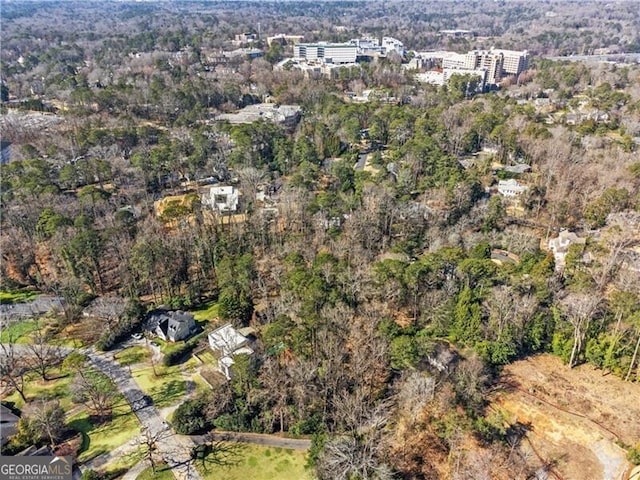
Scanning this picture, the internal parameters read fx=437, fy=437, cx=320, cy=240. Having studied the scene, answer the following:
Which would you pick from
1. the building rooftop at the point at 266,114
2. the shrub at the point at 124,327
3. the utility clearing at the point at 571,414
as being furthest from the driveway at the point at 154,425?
the building rooftop at the point at 266,114

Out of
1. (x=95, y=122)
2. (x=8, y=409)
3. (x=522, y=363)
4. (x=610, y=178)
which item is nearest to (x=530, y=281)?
(x=522, y=363)

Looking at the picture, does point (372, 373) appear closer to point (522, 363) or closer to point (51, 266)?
point (522, 363)

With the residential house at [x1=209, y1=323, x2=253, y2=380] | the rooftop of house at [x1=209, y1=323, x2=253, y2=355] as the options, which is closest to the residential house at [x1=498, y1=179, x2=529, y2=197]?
the residential house at [x1=209, y1=323, x2=253, y2=380]

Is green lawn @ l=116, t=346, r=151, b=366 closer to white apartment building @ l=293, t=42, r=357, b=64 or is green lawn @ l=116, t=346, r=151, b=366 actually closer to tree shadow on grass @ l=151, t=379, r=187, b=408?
tree shadow on grass @ l=151, t=379, r=187, b=408

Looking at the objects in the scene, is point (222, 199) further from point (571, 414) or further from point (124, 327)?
point (571, 414)

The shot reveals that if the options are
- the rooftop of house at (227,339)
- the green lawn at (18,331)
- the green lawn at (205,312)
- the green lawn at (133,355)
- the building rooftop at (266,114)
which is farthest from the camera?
the building rooftop at (266,114)

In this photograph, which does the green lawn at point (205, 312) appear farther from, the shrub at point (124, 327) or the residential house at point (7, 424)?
the residential house at point (7, 424)

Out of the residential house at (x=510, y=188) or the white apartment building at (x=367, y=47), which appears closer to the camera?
the residential house at (x=510, y=188)

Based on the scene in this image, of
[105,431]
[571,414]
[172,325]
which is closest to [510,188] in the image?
[571,414]
